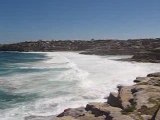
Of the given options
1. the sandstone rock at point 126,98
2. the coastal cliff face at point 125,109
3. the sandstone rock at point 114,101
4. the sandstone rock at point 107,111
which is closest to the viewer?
the sandstone rock at point 107,111

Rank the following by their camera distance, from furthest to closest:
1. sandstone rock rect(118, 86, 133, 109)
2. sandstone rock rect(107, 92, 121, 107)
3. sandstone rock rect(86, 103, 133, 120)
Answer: sandstone rock rect(107, 92, 121, 107), sandstone rock rect(118, 86, 133, 109), sandstone rock rect(86, 103, 133, 120)

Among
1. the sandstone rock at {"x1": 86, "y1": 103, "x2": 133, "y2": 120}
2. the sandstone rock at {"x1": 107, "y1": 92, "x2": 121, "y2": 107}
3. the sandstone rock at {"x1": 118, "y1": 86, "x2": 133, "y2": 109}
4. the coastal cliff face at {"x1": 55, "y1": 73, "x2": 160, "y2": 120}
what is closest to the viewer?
the sandstone rock at {"x1": 86, "y1": 103, "x2": 133, "y2": 120}

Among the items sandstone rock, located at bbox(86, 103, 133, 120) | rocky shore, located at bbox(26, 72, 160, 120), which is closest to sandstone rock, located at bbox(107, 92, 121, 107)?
rocky shore, located at bbox(26, 72, 160, 120)

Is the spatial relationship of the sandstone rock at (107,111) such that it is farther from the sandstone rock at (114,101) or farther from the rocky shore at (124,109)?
the sandstone rock at (114,101)

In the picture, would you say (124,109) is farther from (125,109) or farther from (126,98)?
(126,98)

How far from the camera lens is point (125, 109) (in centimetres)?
1956

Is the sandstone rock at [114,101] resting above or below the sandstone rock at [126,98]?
below

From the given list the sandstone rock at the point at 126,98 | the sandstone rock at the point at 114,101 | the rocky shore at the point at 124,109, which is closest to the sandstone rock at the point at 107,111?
the rocky shore at the point at 124,109

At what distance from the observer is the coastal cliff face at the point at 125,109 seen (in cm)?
1799

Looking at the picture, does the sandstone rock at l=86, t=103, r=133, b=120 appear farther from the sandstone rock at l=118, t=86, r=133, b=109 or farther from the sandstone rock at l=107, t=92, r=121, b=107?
the sandstone rock at l=107, t=92, r=121, b=107

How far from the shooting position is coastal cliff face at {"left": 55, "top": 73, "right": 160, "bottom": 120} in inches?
→ 708

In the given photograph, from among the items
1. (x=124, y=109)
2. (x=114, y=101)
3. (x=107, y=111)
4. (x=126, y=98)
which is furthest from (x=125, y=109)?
(x=114, y=101)

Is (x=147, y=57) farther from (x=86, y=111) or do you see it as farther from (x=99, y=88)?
(x=86, y=111)

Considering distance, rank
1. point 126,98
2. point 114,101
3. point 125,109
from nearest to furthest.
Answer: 1. point 125,109
2. point 126,98
3. point 114,101
